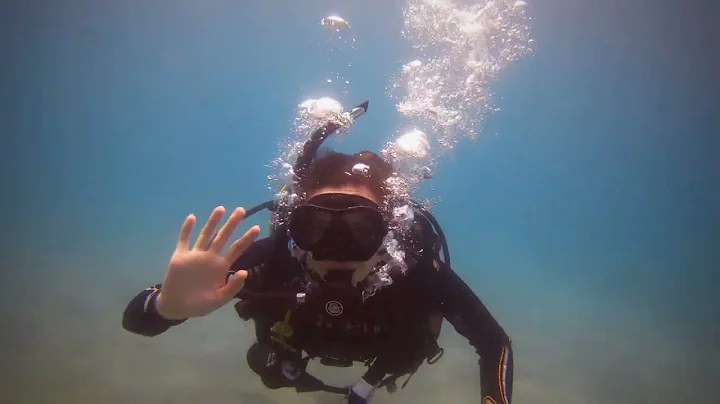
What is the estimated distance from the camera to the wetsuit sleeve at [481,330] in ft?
9.84

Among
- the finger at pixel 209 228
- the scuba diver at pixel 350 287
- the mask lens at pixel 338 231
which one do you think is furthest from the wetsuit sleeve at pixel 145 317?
the mask lens at pixel 338 231

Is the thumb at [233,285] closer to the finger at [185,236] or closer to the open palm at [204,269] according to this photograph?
the open palm at [204,269]

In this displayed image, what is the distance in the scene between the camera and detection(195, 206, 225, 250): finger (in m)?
2.32

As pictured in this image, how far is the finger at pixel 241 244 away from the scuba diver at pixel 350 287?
338 mm

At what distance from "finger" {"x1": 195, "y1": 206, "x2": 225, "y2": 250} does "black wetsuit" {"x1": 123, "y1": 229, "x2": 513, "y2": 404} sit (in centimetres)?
99

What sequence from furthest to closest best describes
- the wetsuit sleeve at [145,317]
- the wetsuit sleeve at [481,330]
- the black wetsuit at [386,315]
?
1. the black wetsuit at [386,315]
2. the wetsuit sleeve at [481,330]
3. the wetsuit sleeve at [145,317]

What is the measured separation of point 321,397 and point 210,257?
6.06 metres

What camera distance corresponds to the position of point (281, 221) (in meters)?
3.70

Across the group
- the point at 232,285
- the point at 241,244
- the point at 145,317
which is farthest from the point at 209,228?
the point at 145,317

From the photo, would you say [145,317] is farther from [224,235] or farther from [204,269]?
[224,235]

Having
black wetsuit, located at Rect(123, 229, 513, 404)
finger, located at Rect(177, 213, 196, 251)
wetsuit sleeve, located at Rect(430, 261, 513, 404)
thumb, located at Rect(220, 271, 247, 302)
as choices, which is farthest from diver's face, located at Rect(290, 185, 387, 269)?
finger, located at Rect(177, 213, 196, 251)

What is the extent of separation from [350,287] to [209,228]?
50.3 inches

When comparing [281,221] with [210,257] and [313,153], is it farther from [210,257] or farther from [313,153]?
[210,257]

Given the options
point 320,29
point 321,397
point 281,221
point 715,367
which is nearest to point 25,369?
point 321,397
